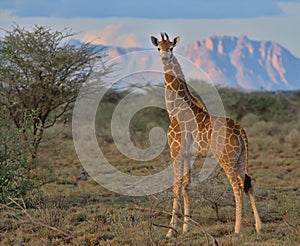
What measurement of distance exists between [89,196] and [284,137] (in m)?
12.5

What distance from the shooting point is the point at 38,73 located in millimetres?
11875

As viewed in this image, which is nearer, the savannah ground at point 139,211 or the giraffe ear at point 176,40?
the savannah ground at point 139,211

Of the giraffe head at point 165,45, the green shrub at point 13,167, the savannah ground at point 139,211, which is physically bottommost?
the savannah ground at point 139,211

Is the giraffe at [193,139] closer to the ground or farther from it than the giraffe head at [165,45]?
closer to the ground

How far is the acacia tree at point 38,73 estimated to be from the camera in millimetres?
11586

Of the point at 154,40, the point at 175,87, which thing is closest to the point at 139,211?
the point at 175,87

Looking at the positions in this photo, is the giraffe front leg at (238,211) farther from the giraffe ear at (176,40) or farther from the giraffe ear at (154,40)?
the giraffe ear at (154,40)

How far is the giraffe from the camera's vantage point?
7008 millimetres

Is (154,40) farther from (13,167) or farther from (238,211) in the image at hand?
(13,167)

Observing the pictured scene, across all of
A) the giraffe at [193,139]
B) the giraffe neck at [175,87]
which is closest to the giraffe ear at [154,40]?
the giraffe at [193,139]

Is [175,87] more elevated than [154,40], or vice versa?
[154,40]

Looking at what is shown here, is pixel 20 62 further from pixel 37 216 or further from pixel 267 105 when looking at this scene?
pixel 267 105

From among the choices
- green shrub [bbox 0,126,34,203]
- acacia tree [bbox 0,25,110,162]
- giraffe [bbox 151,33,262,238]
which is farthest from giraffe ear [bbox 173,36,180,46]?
acacia tree [bbox 0,25,110,162]

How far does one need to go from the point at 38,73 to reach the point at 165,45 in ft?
17.6
